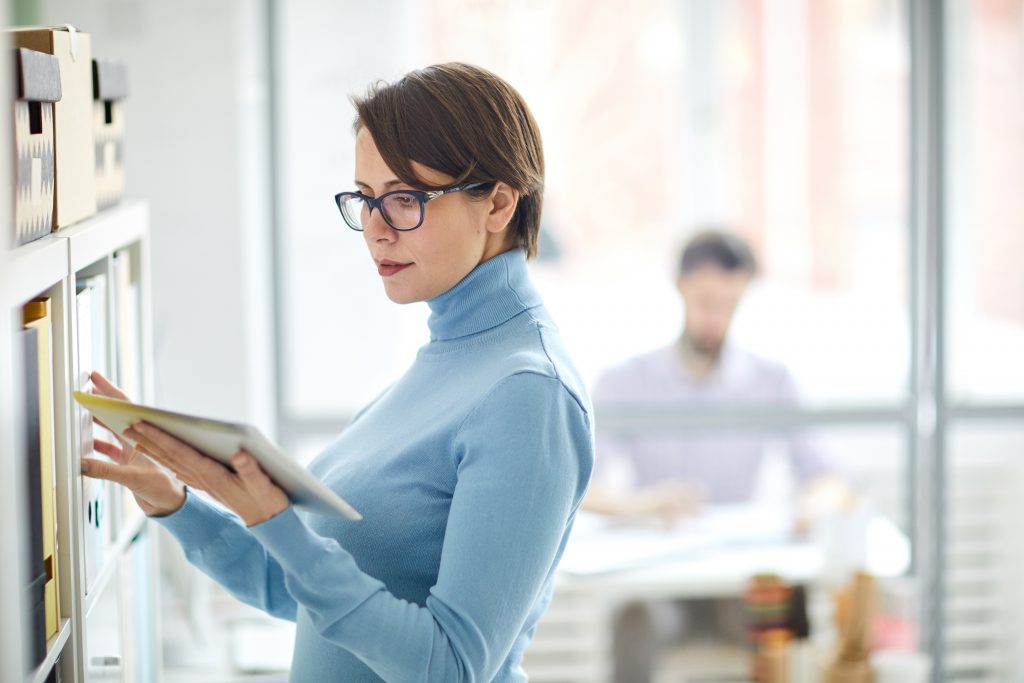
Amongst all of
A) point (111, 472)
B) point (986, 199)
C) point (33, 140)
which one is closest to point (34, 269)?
point (33, 140)

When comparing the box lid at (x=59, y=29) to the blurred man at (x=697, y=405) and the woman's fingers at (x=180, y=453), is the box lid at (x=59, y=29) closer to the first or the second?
the woman's fingers at (x=180, y=453)

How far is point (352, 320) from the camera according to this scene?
9.73 ft

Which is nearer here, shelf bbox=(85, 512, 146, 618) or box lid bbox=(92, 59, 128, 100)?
shelf bbox=(85, 512, 146, 618)

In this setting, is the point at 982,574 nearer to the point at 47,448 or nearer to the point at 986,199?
the point at 986,199

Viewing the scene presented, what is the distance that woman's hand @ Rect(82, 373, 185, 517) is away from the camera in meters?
1.18

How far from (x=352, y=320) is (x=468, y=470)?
77.3 inches

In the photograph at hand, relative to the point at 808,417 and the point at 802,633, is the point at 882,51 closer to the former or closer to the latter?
the point at 808,417

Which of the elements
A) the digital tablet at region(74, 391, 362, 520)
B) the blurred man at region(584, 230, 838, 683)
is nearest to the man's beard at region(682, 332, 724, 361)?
the blurred man at region(584, 230, 838, 683)

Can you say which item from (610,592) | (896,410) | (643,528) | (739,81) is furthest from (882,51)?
(610,592)

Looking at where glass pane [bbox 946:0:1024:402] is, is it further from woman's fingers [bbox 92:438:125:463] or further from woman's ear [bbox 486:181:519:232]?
woman's fingers [bbox 92:438:125:463]

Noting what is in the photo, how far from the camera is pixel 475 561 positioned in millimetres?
1013

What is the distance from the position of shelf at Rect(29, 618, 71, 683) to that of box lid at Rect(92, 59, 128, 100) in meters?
0.65


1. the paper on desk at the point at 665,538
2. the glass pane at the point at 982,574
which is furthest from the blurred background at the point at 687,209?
the paper on desk at the point at 665,538

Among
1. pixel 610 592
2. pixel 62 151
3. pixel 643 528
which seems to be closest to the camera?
pixel 62 151
